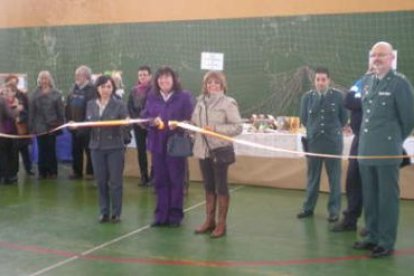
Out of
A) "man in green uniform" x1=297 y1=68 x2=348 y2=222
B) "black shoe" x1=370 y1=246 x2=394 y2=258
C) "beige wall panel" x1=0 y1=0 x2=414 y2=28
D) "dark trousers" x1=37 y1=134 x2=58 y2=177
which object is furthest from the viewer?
"dark trousers" x1=37 y1=134 x2=58 y2=177

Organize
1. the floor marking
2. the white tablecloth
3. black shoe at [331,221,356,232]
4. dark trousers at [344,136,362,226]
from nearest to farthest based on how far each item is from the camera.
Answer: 1. the floor marking
2. dark trousers at [344,136,362,226]
3. black shoe at [331,221,356,232]
4. the white tablecloth

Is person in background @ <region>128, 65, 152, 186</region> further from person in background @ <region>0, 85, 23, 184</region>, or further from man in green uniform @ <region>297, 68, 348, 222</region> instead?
man in green uniform @ <region>297, 68, 348, 222</region>

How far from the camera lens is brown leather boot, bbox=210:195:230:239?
5.43 meters

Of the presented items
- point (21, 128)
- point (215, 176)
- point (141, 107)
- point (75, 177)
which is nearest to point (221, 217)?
point (215, 176)

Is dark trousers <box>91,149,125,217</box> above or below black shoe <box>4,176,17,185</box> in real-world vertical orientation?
above

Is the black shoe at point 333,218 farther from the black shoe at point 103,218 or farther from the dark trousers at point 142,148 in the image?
the dark trousers at point 142,148

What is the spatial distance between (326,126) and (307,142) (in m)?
0.31

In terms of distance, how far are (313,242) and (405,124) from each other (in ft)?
4.67

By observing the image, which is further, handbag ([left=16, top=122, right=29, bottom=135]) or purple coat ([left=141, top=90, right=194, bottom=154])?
handbag ([left=16, top=122, right=29, bottom=135])

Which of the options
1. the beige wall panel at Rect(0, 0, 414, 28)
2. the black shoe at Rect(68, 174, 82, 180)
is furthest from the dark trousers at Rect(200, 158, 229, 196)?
the beige wall panel at Rect(0, 0, 414, 28)

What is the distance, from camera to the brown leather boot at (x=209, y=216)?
18.2 feet

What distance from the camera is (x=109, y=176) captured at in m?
6.00

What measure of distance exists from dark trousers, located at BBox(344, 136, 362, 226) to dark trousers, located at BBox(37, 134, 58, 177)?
15.2ft


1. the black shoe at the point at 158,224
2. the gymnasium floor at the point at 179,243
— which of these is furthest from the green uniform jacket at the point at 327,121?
the black shoe at the point at 158,224
